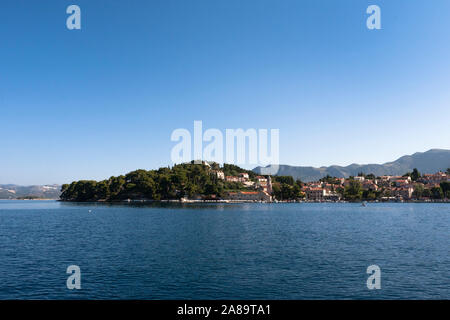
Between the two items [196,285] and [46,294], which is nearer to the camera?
[46,294]

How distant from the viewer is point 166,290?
23094 mm
